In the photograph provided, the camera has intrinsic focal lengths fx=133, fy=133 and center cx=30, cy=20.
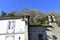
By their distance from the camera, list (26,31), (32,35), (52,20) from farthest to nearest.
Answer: (52,20)
(32,35)
(26,31)

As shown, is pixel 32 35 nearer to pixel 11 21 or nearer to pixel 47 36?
pixel 47 36

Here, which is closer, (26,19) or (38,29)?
(26,19)

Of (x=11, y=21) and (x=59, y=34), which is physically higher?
(x=11, y=21)

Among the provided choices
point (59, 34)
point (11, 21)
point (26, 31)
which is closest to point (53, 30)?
point (59, 34)

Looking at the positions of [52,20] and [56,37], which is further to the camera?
[52,20]

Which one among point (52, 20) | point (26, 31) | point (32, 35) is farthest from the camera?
point (52, 20)

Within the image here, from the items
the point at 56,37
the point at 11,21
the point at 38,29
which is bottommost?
the point at 56,37

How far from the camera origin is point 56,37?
1958cm

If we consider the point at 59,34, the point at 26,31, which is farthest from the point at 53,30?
the point at 26,31

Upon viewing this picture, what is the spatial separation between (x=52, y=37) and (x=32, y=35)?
2945 mm

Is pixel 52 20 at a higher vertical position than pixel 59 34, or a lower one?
higher

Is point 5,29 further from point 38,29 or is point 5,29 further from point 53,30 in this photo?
point 53,30

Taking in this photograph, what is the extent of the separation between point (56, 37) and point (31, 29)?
3852 millimetres

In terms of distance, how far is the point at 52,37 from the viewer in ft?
64.1
